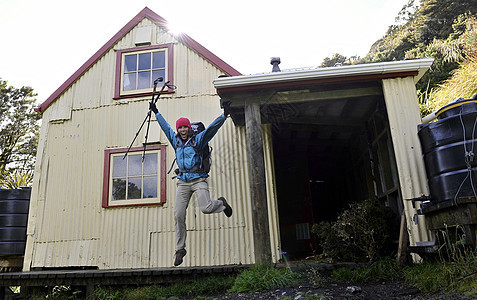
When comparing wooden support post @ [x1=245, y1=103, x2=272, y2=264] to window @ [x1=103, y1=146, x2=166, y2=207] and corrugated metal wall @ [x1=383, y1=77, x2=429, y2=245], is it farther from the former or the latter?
window @ [x1=103, y1=146, x2=166, y2=207]

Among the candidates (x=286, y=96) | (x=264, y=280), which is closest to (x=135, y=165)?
(x=286, y=96)

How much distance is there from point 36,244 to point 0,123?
63.0ft

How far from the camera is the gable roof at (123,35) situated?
7.02 meters

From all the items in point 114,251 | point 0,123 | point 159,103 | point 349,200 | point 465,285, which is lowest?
point 465,285

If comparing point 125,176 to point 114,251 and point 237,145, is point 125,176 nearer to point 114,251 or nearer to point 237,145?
point 114,251

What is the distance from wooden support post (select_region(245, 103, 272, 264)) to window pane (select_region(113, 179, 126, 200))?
279 cm

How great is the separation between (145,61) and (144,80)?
42cm

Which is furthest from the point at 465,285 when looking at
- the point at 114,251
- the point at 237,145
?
the point at 114,251

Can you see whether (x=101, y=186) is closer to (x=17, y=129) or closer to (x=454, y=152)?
(x=454, y=152)

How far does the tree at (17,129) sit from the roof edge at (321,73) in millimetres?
19922

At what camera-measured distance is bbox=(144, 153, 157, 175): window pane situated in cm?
667

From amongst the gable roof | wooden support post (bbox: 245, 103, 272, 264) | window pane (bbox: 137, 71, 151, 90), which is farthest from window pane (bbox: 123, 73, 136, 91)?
wooden support post (bbox: 245, 103, 272, 264)

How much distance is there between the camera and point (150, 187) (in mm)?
6594

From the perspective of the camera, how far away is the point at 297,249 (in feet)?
29.4
